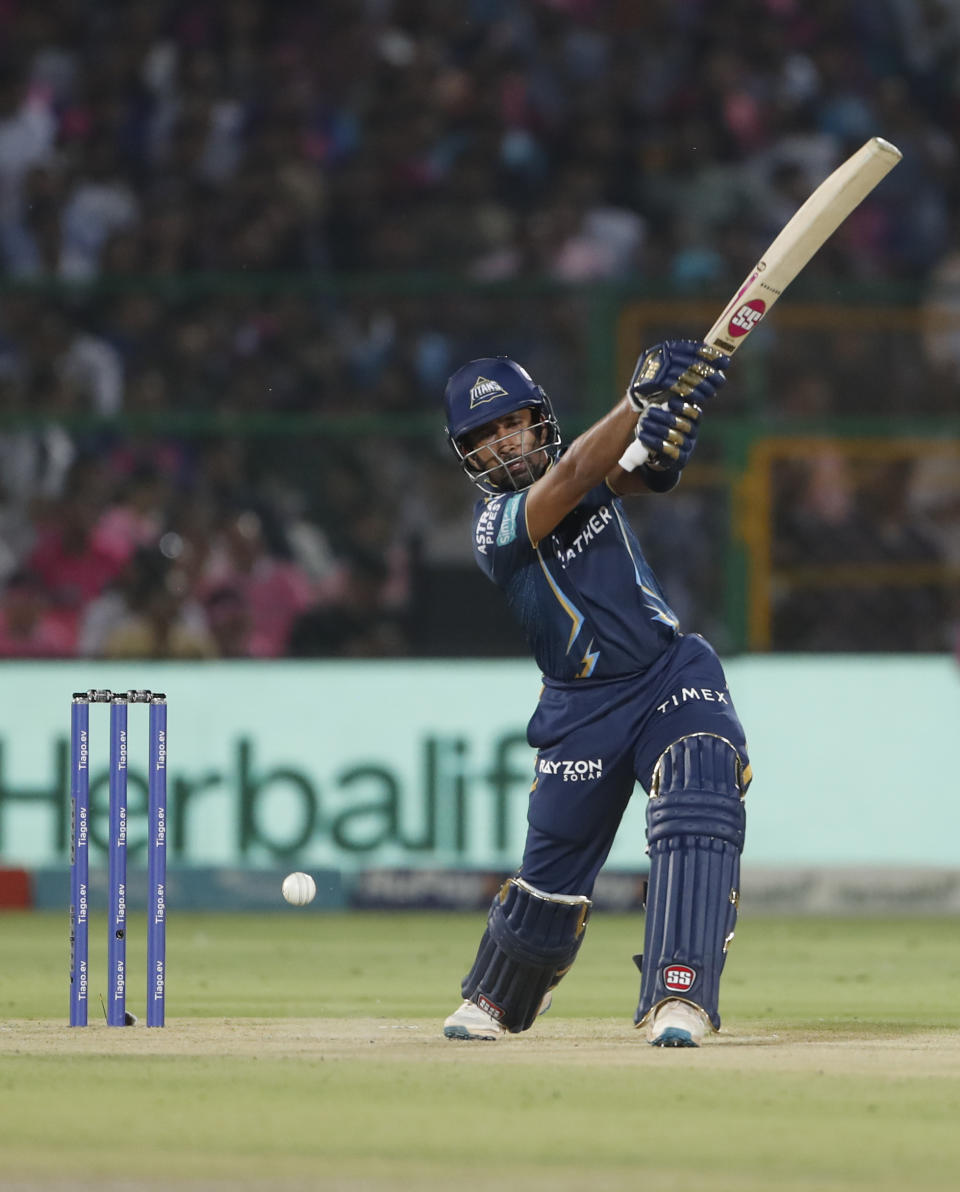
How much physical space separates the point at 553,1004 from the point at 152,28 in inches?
381

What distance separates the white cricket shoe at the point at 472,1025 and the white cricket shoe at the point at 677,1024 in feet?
1.91

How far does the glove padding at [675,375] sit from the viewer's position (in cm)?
609

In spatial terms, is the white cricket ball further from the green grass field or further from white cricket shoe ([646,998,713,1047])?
white cricket shoe ([646,998,713,1047])

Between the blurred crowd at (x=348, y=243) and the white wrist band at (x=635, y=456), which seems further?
the blurred crowd at (x=348, y=243)

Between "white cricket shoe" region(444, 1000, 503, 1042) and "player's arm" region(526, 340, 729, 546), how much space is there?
4.57ft

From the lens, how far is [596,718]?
650cm

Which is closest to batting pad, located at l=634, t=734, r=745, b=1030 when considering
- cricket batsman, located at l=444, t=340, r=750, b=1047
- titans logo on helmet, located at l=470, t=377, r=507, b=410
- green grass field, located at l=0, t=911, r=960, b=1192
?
cricket batsman, located at l=444, t=340, r=750, b=1047

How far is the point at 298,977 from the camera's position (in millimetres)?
8727

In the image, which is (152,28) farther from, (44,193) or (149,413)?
(149,413)

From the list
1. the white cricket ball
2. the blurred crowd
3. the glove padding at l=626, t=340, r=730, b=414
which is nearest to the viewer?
the glove padding at l=626, t=340, r=730, b=414

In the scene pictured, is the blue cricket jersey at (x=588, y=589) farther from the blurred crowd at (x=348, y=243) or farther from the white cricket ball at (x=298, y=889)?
the blurred crowd at (x=348, y=243)

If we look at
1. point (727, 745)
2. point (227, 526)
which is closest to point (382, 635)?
point (227, 526)

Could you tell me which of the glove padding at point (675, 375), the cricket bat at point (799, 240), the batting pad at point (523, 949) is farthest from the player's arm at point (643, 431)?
the batting pad at point (523, 949)

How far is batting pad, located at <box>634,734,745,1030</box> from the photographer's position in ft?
20.2
